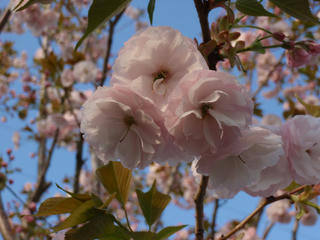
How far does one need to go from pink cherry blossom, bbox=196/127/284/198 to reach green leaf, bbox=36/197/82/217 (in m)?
0.22

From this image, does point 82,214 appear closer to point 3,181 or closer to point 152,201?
point 152,201

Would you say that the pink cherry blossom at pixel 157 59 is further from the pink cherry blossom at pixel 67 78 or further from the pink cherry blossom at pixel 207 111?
the pink cherry blossom at pixel 67 78

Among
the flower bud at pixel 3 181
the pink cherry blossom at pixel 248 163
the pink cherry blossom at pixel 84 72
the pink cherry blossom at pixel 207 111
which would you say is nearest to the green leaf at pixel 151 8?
the pink cherry blossom at pixel 207 111

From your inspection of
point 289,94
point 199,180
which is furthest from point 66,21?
point 199,180

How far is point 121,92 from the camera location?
20.3 inches

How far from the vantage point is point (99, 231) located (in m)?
0.55

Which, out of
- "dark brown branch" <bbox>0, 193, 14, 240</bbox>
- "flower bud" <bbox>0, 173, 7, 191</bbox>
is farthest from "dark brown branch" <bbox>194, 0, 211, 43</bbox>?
"flower bud" <bbox>0, 173, 7, 191</bbox>

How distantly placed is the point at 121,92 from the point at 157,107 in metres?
0.06

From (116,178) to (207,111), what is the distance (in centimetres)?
21

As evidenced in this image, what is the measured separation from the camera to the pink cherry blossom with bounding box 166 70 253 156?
1.63 feet

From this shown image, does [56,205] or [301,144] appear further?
[301,144]

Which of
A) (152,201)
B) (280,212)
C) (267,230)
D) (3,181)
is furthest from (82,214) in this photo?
(280,212)

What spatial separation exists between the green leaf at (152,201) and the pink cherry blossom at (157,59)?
0.64 feet

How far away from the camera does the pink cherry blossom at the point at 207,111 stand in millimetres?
496
